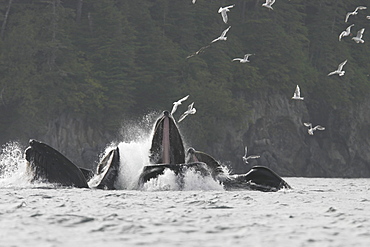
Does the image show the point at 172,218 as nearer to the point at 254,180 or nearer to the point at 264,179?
the point at 254,180

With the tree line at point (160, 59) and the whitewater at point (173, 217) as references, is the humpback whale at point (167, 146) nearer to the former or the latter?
the whitewater at point (173, 217)

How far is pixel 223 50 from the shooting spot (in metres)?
70.2

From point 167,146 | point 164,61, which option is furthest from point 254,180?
point 164,61

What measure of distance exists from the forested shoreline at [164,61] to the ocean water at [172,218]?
3845 cm

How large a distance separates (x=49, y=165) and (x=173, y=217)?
7.58 m

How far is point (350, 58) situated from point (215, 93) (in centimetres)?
2010

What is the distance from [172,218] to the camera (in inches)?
516

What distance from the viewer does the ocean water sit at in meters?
10.5

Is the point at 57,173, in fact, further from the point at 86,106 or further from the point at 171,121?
the point at 86,106

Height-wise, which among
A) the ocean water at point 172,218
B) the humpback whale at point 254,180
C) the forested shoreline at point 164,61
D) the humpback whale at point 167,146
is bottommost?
the ocean water at point 172,218

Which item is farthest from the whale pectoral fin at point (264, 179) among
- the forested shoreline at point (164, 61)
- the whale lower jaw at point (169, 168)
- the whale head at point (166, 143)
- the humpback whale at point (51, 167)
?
the forested shoreline at point (164, 61)

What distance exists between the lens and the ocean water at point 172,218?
10.5 meters

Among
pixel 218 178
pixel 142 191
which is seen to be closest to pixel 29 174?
pixel 142 191

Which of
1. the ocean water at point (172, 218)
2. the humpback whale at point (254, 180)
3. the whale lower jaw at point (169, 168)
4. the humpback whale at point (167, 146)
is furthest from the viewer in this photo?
the humpback whale at point (254, 180)
